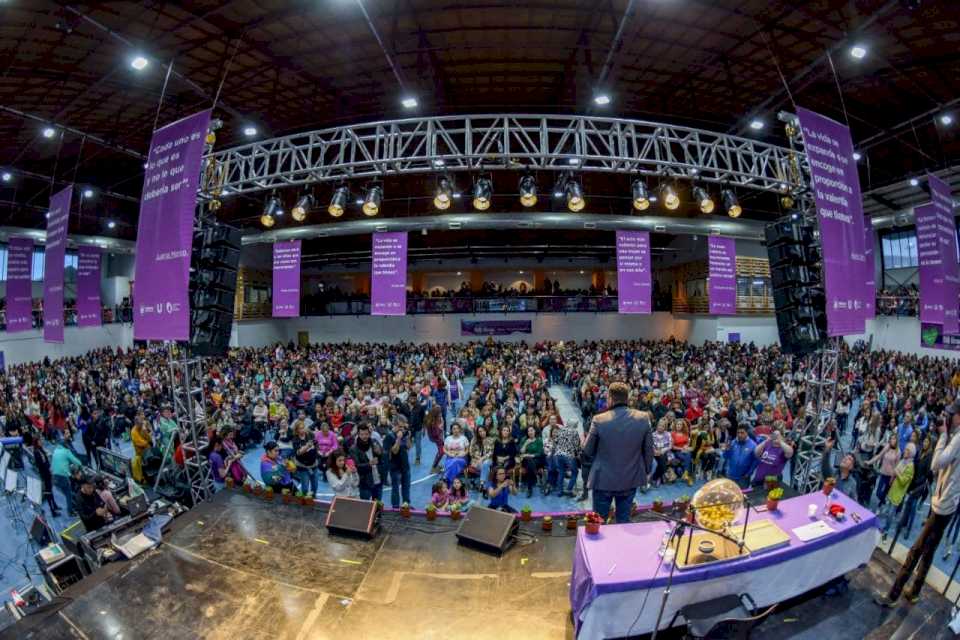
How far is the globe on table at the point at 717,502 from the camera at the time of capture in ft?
10.6

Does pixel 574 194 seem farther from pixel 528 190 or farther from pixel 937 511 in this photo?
pixel 937 511

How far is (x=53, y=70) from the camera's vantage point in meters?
8.54

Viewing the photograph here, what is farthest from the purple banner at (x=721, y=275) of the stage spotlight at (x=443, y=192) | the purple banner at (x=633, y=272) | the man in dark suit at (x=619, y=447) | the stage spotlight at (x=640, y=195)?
the man in dark suit at (x=619, y=447)

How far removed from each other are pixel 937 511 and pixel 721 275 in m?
9.58

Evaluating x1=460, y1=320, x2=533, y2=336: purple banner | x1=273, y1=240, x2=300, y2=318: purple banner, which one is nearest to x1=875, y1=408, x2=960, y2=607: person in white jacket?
x1=273, y1=240, x2=300, y2=318: purple banner

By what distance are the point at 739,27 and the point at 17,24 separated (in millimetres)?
11857

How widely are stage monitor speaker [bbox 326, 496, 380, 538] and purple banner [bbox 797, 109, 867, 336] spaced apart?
6.00 metres

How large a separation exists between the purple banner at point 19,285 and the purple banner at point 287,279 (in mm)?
5774

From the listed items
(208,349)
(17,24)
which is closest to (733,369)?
(208,349)

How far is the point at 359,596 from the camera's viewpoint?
3.90 metres

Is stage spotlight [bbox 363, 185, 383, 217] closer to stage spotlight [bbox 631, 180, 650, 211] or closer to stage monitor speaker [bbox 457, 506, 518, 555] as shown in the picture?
stage spotlight [bbox 631, 180, 650, 211]

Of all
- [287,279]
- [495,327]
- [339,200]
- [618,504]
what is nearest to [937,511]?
[618,504]

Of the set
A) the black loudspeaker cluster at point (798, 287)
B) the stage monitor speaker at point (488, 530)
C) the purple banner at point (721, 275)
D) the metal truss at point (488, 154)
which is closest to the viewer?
the stage monitor speaker at point (488, 530)

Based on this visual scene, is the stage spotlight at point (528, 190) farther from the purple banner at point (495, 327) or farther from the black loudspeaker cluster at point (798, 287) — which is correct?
the purple banner at point (495, 327)
